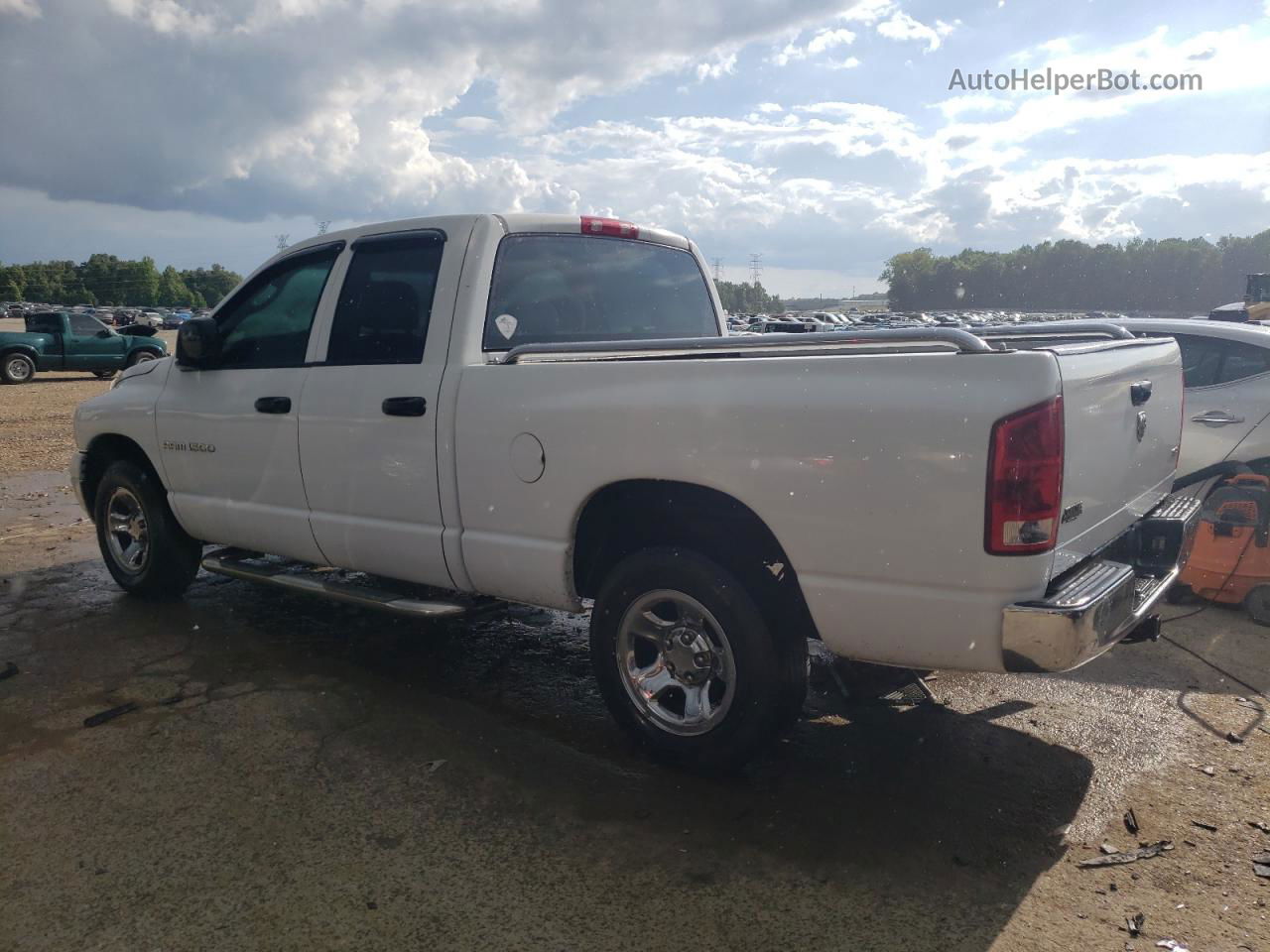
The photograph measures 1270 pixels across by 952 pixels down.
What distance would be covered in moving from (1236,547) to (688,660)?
3675 mm

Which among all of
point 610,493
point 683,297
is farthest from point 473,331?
point 683,297

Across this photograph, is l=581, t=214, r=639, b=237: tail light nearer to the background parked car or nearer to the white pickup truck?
the white pickup truck

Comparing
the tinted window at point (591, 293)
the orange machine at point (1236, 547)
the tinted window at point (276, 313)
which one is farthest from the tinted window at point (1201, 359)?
the tinted window at point (276, 313)

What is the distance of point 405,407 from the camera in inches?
162

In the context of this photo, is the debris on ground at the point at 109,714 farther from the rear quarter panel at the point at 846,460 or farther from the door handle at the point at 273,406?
the rear quarter panel at the point at 846,460

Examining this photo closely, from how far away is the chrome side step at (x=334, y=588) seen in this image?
415cm

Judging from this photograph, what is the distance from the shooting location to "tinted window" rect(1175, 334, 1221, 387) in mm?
6353

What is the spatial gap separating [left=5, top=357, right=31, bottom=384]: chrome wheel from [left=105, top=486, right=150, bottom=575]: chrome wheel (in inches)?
776

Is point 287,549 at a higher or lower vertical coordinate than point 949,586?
lower

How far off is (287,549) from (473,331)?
162 cm

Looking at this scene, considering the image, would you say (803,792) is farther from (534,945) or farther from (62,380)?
(62,380)

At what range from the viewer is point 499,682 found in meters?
4.59

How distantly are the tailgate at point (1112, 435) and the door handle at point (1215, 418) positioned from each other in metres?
2.45

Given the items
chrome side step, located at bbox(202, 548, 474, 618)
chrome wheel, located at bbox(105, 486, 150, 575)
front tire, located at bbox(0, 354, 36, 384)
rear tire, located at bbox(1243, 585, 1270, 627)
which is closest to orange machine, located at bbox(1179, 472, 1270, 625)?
rear tire, located at bbox(1243, 585, 1270, 627)
